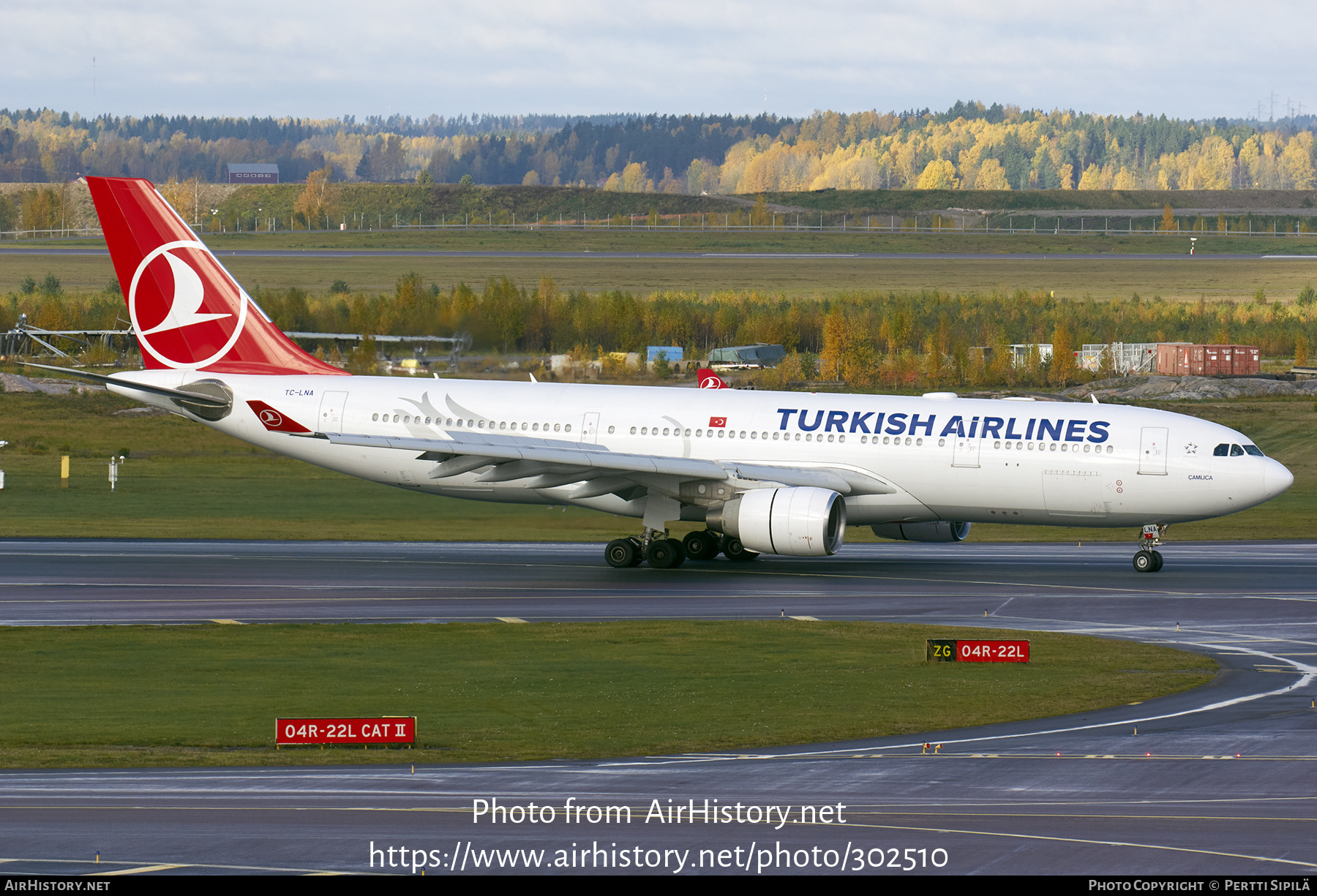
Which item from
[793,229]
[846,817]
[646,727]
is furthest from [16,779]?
[793,229]

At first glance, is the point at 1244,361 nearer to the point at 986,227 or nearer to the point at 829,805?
the point at 829,805

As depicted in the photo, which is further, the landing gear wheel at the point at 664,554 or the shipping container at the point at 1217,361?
the shipping container at the point at 1217,361

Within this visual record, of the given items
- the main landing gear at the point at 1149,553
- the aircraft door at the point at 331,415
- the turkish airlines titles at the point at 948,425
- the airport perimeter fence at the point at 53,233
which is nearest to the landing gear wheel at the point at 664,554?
the turkish airlines titles at the point at 948,425

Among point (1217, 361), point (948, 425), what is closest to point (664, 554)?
point (948, 425)

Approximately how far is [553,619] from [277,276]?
100 meters

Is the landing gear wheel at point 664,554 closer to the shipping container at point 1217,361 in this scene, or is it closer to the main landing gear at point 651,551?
the main landing gear at point 651,551

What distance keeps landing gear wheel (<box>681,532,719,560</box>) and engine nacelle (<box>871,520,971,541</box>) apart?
4521 mm

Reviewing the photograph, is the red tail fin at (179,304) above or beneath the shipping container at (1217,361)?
above

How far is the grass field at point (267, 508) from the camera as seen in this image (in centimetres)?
4759

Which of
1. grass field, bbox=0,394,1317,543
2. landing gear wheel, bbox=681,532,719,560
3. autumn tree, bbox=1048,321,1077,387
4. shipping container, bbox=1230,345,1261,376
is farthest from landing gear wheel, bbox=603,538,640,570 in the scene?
shipping container, bbox=1230,345,1261,376

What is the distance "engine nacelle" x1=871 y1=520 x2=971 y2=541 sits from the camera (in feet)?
137

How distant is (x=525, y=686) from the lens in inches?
962

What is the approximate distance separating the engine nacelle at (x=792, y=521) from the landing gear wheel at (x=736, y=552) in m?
3.54

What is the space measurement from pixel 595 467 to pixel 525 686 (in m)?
14.5
